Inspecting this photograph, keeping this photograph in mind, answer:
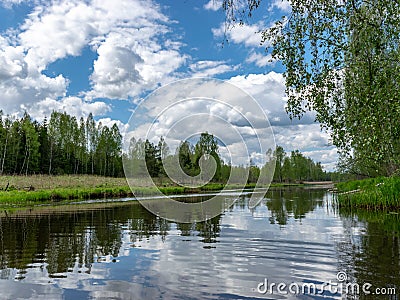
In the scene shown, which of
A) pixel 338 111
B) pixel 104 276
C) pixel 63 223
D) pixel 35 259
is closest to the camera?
pixel 104 276

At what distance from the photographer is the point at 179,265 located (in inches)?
347

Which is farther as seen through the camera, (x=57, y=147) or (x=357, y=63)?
(x=57, y=147)

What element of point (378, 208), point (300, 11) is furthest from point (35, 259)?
point (378, 208)

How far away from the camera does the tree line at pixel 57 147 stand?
232ft

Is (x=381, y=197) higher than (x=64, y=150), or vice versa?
(x=64, y=150)

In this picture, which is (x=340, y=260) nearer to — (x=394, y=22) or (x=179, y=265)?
(x=179, y=265)

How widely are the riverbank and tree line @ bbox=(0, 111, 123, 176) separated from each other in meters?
25.3

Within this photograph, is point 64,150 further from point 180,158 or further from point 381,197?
point 381,197

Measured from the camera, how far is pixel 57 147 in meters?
78.8

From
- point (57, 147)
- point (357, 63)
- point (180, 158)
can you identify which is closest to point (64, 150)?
point (57, 147)

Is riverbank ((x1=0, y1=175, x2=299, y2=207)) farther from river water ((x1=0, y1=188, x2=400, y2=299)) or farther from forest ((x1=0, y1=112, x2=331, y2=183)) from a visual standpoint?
river water ((x1=0, y1=188, x2=400, y2=299))

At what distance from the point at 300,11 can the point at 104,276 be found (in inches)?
297

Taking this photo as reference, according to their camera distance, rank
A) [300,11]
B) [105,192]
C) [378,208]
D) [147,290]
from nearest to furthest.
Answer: [147,290]
[300,11]
[378,208]
[105,192]

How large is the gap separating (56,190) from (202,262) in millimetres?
30918
